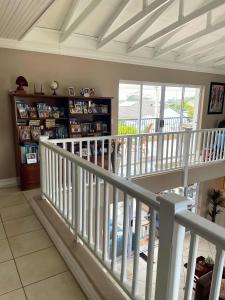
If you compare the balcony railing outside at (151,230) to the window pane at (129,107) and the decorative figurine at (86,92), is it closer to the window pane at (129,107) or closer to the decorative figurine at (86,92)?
the decorative figurine at (86,92)

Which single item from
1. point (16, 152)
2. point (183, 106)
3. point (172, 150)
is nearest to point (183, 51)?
point (183, 106)

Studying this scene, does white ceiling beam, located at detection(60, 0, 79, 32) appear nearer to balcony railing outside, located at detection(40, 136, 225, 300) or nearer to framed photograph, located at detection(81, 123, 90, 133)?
framed photograph, located at detection(81, 123, 90, 133)

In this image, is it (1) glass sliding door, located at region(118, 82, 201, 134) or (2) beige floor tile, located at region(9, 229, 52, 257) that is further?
(1) glass sliding door, located at region(118, 82, 201, 134)

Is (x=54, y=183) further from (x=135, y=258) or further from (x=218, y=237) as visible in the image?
(x=218, y=237)

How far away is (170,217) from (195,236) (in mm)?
126

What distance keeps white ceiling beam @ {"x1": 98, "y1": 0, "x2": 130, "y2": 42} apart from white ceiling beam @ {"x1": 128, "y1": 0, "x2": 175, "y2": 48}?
61cm

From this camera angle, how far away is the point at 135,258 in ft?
4.56

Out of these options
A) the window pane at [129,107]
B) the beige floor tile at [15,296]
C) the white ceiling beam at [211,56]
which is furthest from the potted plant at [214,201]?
the beige floor tile at [15,296]

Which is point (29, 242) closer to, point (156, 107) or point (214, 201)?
point (156, 107)

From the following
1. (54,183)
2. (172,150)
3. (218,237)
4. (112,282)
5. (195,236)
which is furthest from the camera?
(172,150)

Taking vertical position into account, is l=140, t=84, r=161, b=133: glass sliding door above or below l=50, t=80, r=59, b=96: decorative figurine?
below

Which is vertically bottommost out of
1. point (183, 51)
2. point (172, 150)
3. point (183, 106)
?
point (172, 150)

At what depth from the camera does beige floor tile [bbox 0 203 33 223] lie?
297 centimetres

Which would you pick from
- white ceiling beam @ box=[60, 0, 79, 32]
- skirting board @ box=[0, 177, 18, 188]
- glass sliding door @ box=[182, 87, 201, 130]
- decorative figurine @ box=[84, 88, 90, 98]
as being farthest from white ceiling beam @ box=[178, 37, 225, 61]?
skirting board @ box=[0, 177, 18, 188]
